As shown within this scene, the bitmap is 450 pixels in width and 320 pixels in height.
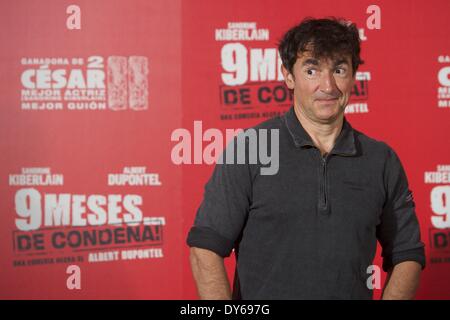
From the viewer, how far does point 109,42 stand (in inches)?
106

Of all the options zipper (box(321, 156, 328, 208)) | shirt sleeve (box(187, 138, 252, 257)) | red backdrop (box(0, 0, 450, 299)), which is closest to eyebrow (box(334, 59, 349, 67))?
zipper (box(321, 156, 328, 208))

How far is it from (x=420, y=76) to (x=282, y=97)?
2.16ft

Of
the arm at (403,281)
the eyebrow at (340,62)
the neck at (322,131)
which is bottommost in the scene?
the arm at (403,281)

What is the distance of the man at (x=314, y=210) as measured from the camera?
1282 millimetres

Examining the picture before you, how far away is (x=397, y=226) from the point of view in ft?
4.64

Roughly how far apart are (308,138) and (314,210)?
190 mm

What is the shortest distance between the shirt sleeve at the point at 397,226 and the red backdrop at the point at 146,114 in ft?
4.50

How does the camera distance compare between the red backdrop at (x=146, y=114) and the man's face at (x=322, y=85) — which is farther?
the red backdrop at (x=146, y=114)

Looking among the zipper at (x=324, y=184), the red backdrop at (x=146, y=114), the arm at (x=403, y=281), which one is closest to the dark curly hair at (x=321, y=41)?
the zipper at (x=324, y=184)

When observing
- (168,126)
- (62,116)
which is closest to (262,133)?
(168,126)

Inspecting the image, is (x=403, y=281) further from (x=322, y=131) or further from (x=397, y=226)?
(x=322, y=131)

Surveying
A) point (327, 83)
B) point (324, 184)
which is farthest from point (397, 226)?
point (327, 83)

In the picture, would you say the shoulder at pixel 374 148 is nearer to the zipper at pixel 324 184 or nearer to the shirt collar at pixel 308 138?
the shirt collar at pixel 308 138
